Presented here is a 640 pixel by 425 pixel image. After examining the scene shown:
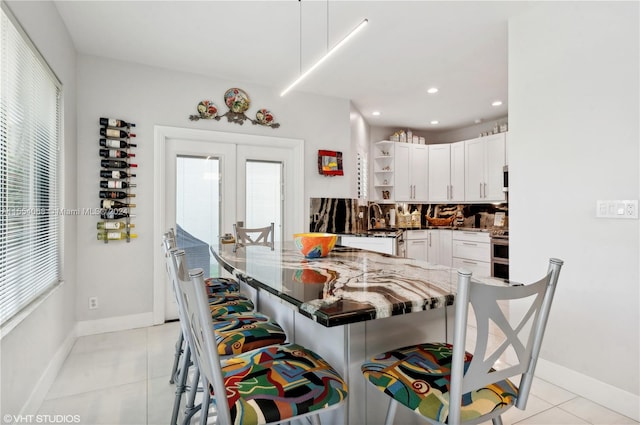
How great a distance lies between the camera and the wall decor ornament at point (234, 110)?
374 cm

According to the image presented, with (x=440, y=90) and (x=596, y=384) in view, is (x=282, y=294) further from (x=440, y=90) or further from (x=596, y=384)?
(x=440, y=90)

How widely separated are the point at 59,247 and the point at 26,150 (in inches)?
41.0

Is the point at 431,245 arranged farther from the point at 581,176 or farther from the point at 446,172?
the point at 581,176

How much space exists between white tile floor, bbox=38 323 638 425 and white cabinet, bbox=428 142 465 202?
12.6 feet

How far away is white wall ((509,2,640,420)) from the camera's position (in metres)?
2.00

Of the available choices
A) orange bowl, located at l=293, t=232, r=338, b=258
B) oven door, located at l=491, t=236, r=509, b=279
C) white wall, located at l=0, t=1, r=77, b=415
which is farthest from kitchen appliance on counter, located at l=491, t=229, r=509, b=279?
white wall, located at l=0, t=1, r=77, b=415

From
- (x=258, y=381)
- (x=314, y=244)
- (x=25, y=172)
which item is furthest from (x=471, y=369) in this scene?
(x=25, y=172)

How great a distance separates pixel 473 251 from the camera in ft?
17.2

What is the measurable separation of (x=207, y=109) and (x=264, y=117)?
0.64 meters

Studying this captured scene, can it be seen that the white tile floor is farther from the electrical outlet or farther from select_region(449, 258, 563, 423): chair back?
select_region(449, 258, 563, 423): chair back

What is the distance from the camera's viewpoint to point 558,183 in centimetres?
232

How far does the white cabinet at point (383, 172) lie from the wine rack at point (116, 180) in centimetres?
366

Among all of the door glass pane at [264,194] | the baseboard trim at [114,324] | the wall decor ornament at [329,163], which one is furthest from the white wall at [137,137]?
the wall decor ornament at [329,163]

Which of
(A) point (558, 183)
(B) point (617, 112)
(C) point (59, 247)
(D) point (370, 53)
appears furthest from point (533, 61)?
(C) point (59, 247)
